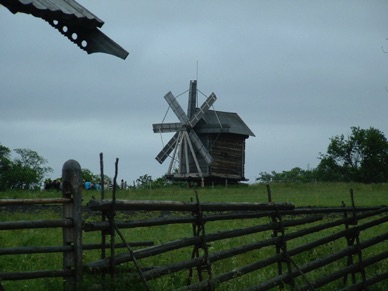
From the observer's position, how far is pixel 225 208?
36.9 feet

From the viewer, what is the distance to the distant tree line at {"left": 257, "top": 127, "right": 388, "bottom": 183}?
98.6 m

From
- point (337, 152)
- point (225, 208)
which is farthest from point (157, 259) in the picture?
point (337, 152)

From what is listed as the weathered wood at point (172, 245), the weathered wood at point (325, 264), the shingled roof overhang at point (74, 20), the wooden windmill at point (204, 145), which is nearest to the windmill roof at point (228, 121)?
the wooden windmill at point (204, 145)

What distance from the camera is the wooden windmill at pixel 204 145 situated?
63969mm

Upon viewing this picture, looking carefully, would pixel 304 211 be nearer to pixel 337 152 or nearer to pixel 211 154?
pixel 211 154

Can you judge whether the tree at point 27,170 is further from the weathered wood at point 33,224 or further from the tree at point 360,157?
the weathered wood at point 33,224

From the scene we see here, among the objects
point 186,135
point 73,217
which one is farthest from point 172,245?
point 186,135

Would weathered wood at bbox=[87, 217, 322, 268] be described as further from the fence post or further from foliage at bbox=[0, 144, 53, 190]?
foliage at bbox=[0, 144, 53, 190]

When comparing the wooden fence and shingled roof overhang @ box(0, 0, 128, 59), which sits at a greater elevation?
shingled roof overhang @ box(0, 0, 128, 59)

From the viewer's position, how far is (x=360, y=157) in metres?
104

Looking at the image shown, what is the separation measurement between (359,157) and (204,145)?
42982 mm

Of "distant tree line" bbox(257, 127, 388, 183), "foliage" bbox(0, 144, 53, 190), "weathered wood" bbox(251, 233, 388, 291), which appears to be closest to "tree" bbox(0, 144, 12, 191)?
"foliage" bbox(0, 144, 53, 190)

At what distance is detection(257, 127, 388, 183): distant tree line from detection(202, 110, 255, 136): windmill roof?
26878mm

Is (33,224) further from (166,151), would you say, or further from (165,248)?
(166,151)
